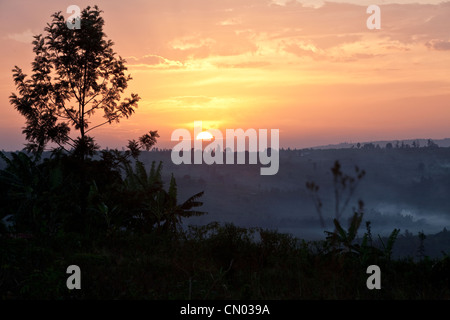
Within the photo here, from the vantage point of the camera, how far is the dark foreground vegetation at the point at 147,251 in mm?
8078

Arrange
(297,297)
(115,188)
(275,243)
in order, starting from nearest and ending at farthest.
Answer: (297,297) < (275,243) < (115,188)

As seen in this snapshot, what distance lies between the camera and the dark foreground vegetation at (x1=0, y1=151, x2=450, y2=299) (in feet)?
26.5

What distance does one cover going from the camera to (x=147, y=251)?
1146 centimetres

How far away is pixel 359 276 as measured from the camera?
8992mm

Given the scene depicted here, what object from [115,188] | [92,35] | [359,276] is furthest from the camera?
[92,35]

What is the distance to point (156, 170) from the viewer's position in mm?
17594

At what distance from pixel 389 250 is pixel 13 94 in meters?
14.1
